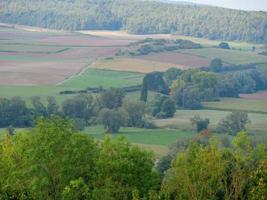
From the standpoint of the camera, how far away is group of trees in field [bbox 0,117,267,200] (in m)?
29.9

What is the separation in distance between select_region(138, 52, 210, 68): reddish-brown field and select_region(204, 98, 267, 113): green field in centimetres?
2446

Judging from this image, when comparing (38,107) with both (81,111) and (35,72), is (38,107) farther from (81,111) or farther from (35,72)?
(35,72)

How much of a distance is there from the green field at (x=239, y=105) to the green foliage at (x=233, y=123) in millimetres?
11101

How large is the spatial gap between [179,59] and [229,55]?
49.3 ft

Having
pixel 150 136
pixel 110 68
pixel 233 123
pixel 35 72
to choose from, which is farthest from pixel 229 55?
pixel 150 136

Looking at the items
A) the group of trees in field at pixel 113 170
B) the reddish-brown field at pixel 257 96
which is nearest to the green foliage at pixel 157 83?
the reddish-brown field at pixel 257 96

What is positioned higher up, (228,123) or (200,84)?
(228,123)

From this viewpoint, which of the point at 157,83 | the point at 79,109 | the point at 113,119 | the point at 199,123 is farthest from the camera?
the point at 157,83

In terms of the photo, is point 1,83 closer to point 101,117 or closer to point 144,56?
point 101,117

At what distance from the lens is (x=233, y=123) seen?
262 ft

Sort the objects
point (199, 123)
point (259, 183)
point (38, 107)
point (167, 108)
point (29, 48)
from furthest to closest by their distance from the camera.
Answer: point (29, 48)
point (167, 108)
point (38, 107)
point (199, 123)
point (259, 183)

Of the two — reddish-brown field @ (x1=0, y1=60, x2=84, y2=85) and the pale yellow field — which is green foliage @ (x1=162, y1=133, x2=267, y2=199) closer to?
reddish-brown field @ (x1=0, y1=60, x2=84, y2=85)

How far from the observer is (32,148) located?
32.0 m

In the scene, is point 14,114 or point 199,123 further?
point 14,114
